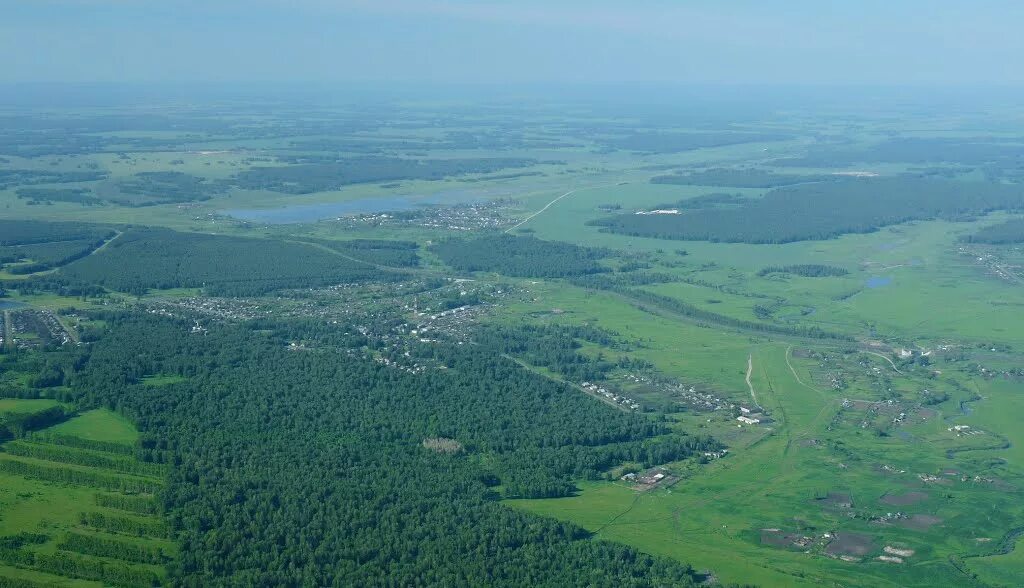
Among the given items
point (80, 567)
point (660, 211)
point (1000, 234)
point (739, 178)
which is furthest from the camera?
point (739, 178)

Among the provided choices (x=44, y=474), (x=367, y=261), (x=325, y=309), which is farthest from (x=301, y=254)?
(x=44, y=474)

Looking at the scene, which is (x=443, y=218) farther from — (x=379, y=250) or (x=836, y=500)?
(x=836, y=500)

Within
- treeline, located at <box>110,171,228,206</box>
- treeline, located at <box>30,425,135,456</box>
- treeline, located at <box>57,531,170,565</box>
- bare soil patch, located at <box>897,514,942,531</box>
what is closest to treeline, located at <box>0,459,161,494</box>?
treeline, located at <box>30,425,135,456</box>

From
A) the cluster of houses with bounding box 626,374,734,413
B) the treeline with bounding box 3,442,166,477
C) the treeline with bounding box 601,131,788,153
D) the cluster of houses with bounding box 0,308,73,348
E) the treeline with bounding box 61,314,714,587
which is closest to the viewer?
the treeline with bounding box 61,314,714,587

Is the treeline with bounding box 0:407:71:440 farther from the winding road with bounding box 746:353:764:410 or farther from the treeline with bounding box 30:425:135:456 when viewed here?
the winding road with bounding box 746:353:764:410

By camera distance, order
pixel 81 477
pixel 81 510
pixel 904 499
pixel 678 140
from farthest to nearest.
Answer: pixel 678 140 → pixel 904 499 → pixel 81 477 → pixel 81 510

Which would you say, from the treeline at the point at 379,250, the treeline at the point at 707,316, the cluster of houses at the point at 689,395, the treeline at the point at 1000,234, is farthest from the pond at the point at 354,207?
the cluster of houses at the point at 689,395

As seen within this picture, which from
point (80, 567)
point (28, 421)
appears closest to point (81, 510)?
point (80, 567)
